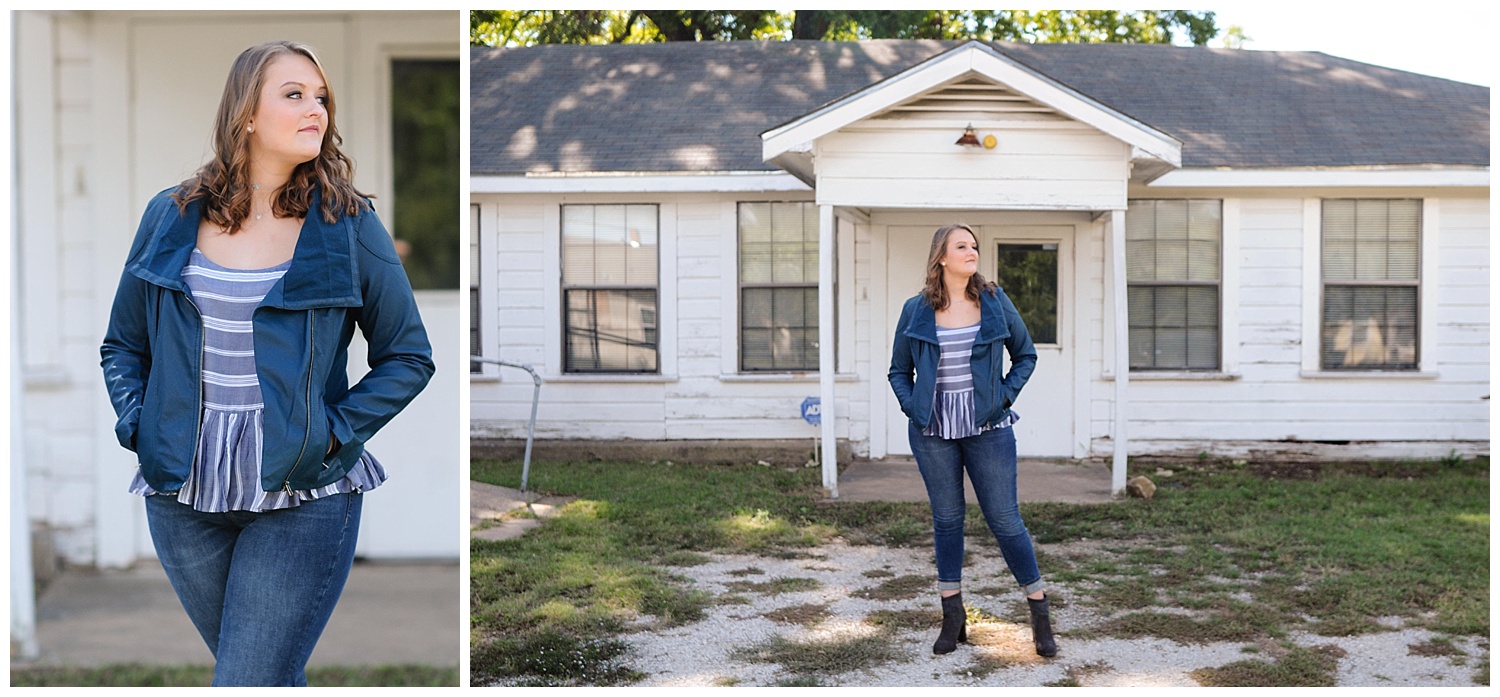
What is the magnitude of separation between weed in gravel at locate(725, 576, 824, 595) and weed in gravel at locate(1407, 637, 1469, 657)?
200 centimetres

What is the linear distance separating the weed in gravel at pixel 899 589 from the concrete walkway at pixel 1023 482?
1.36 metres

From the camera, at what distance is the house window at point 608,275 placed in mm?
7598

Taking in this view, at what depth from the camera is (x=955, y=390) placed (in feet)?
11.6

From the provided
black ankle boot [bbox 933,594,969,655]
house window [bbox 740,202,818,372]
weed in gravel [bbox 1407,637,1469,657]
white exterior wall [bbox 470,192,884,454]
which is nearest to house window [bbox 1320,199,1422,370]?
white exterior wall [bbox 470,192,884,454]

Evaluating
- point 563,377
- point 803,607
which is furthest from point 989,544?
point 563,377

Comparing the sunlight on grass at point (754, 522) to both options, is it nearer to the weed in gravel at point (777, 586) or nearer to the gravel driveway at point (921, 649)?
the weed in gravel at point (777, 586)

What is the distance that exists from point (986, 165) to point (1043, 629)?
277cm

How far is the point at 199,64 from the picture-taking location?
5.55 metres

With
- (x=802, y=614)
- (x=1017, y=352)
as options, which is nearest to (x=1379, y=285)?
(x=1017, y=352)

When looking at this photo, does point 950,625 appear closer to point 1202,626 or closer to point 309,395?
point 1202,626

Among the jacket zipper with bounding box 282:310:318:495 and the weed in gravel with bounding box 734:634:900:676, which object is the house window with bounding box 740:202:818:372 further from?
the jacket zipper with bounding box 282:310:318:495

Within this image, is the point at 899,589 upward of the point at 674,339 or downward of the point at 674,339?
downward

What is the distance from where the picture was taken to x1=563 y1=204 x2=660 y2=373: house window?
299 inches

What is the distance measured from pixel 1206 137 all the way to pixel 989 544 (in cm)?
368
